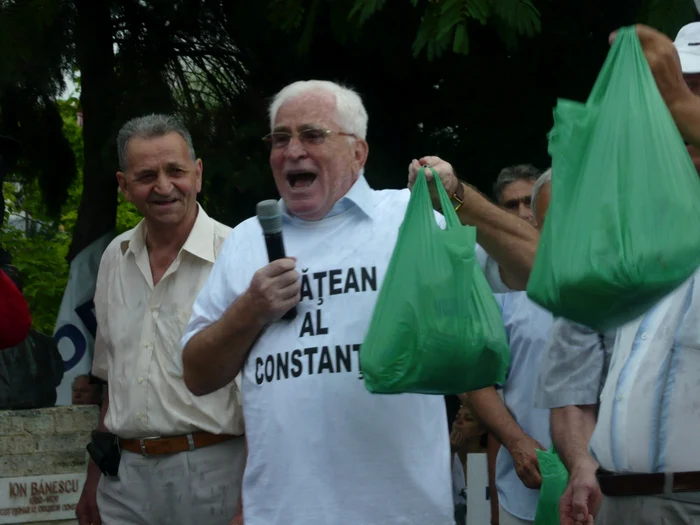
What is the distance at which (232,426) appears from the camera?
453cm

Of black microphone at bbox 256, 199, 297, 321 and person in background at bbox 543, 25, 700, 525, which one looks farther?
black microphone at bbox 256, 199, 297, 321

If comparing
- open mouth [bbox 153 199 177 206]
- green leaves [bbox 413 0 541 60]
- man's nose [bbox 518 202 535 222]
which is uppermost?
green leaves [bbox 413 0 541 60]

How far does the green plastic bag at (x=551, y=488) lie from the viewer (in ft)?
14.0

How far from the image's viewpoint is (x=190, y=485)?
14.9ft

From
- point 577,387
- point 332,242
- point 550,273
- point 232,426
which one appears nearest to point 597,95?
point 550,273

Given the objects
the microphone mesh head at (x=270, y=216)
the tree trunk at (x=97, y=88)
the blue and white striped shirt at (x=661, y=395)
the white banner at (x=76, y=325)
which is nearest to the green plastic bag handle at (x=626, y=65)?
the blue and white striped shirt at (x=661, y=395)

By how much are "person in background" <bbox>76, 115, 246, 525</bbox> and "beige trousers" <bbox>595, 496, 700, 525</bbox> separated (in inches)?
54.7

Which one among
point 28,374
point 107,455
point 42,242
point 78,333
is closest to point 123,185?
point 107,455

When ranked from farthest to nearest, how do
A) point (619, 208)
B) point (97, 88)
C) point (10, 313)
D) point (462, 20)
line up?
point (97, 88), point (462, 20), point (10, 313), point (619, 208)

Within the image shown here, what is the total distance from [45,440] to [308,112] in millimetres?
4092

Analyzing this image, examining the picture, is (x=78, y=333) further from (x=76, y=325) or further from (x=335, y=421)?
(x=335, y=421)

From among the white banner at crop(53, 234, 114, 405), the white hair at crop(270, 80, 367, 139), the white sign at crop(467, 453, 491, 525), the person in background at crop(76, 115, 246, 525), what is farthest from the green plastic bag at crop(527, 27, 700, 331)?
the white banner at crop(53, 234, 114, 405)

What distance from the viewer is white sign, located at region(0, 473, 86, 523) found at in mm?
7180

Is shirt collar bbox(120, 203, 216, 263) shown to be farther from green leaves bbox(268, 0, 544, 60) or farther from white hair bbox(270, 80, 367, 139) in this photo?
green leaves bbox(268, 0, 544, 60)
